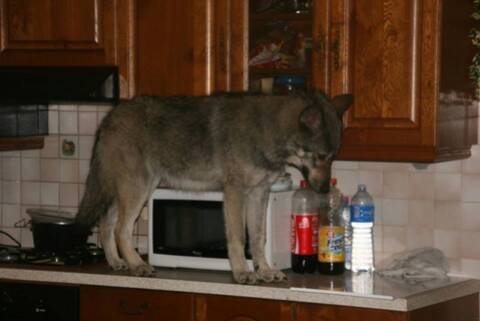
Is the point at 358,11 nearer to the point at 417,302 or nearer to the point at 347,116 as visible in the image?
the point at 347,116

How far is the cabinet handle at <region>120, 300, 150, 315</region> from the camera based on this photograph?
13.4ft

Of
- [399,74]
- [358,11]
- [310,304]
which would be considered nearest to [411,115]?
[399,74]

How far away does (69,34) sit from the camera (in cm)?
446

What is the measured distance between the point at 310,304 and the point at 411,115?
0.75 meters

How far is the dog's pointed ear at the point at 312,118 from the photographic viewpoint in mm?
3721

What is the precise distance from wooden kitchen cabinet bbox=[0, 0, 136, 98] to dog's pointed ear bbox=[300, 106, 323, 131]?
898mm

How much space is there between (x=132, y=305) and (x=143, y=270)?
136mm

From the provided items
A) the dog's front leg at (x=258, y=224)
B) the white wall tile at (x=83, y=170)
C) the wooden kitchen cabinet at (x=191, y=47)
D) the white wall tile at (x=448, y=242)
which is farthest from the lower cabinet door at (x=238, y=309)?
the white wall tile at (x=83, y=170)

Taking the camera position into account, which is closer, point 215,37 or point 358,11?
point 358,11

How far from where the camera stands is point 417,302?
3.70m

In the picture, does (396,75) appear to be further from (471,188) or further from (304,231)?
(304,231)

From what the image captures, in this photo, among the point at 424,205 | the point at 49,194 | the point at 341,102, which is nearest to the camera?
the point at 341,102

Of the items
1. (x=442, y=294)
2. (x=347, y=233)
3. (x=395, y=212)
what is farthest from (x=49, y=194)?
(x=442, y=294)

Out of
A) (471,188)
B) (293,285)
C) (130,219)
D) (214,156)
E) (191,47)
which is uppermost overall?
(191,47)
